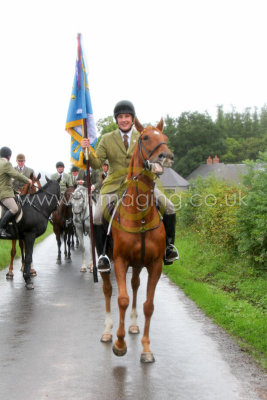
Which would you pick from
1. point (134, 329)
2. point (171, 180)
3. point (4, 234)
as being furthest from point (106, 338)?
point (171, 180)

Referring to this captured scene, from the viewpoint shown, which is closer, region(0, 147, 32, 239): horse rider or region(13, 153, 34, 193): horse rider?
region(0, 147, 32, 239): horse rider

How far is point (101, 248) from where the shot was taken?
6.94m

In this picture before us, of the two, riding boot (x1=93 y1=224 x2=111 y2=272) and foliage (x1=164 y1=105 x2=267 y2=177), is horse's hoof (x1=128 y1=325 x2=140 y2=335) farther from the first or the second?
foliage (x1=164 y1=105 x2=267 y2=177)

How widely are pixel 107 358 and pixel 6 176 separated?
6.05 meters

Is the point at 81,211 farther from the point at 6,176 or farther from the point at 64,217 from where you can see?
the point at 6,176

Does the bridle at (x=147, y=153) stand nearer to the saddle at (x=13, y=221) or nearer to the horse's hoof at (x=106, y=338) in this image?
the horse's hoof at (x=106, y=338)

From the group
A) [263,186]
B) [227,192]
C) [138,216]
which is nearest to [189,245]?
[227,192]

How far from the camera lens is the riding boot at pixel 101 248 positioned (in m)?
6.66

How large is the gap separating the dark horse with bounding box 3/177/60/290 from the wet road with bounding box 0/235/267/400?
1.63 metres

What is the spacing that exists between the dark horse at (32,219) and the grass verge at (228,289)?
11.7 ft

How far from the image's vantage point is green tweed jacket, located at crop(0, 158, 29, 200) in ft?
35.0

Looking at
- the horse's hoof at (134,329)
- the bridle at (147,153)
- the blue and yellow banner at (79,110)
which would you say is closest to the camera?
the bridle at (147,153)

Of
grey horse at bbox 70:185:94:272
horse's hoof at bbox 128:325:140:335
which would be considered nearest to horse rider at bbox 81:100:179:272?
horse's hoof at bbox 128:325:140:335

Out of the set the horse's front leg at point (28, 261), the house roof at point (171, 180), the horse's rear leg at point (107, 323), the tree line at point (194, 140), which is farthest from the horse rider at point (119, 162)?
the tree line at point (194, 140)
